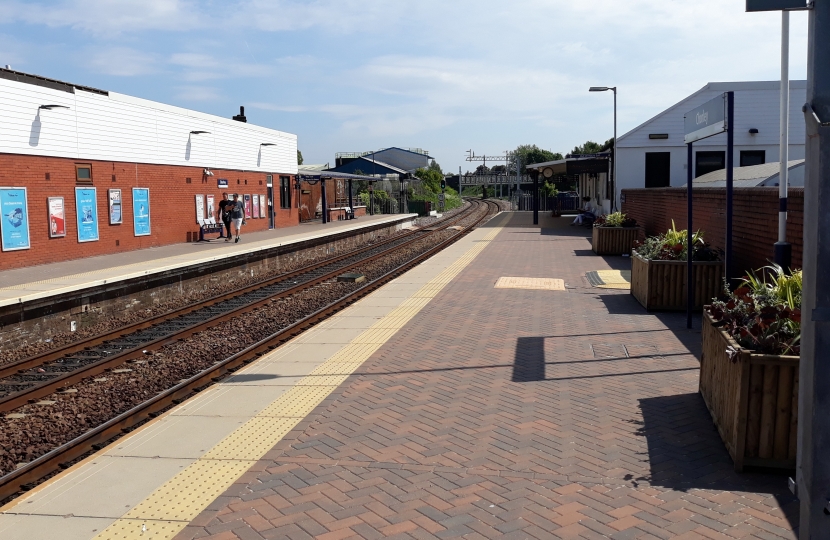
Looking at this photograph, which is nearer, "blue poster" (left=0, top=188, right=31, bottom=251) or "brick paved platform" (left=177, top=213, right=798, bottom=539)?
"brick paved platform" (left=177, top=213, right=798, bottom=539)

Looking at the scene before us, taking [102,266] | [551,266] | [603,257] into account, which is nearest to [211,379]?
[102,266]

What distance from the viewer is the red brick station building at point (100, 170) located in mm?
17469

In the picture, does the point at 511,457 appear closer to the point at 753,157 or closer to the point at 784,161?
the point at 784,161

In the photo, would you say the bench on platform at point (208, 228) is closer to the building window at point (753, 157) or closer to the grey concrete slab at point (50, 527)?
the building window at point (753, 157)

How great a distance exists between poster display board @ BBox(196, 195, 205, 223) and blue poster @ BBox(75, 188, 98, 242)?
6.44m

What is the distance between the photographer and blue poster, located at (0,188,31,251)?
16750 mm

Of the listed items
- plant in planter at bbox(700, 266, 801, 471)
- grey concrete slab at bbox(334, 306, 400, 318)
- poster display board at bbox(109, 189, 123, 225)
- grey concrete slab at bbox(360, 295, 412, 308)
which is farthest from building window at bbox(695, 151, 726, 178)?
plant in planter at bbox(700, 266, 801, 471)

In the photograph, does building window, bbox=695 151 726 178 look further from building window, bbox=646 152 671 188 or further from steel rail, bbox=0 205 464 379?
steel rail, bbox=0 205 464 379

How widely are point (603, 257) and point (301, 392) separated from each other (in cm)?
1575

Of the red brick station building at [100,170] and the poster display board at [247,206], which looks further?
the poster display board at [247,206]

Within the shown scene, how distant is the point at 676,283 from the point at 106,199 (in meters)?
15.9

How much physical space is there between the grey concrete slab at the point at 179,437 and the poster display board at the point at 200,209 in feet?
69.3

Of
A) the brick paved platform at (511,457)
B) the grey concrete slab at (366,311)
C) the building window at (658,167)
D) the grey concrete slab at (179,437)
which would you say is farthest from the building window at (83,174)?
the building window at (658,167)

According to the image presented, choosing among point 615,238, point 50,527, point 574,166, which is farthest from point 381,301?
point 574,166
